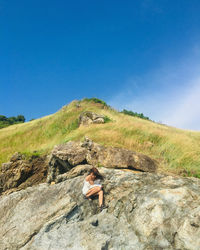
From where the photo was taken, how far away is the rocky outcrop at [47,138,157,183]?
1131 cm

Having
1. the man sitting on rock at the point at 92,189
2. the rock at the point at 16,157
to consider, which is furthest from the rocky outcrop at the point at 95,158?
the rock at the point at 16,157

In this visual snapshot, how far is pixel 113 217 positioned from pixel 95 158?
5147 millimetres

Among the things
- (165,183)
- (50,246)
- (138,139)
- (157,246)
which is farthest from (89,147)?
(157,246)

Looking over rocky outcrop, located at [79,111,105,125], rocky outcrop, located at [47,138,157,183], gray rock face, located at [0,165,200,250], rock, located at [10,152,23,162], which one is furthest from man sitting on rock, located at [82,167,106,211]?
rocky outcrop, located at [79,111,105,125]

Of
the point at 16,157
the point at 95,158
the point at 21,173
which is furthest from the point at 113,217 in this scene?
the point at 16,157

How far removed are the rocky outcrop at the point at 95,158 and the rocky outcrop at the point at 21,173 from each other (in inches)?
74.3

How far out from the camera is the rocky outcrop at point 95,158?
11.3 meters

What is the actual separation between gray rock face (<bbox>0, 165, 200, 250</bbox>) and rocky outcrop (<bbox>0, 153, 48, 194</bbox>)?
4.28m

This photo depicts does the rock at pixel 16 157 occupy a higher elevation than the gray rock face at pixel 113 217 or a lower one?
higher

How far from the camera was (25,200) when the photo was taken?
9.43 metres

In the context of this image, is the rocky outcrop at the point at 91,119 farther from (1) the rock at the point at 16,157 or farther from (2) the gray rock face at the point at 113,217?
(2) the gray rock face at the point at 113,217

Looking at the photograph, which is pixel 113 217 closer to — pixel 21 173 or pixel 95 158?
pixel 95 158

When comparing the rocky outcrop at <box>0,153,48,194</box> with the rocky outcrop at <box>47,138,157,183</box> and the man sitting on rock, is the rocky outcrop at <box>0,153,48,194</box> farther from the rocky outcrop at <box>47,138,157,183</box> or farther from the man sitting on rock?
the man sitting on rock

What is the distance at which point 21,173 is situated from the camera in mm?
14117
